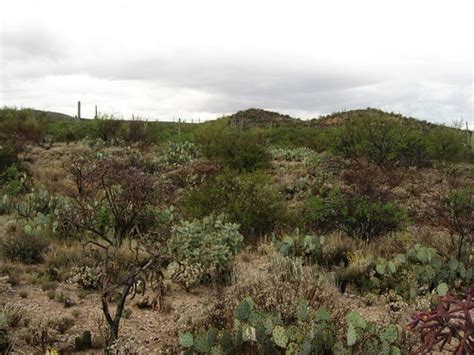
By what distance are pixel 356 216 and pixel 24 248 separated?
6.83 metres

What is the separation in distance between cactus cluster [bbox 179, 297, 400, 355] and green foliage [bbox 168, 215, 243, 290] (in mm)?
2290

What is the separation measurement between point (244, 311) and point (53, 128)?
27.3 metres

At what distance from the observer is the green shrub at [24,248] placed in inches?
339

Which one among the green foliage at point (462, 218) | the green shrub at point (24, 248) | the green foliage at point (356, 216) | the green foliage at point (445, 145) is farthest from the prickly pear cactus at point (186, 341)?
the green foliage at point (445, 145)

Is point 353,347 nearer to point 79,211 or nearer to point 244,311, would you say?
point 244,311

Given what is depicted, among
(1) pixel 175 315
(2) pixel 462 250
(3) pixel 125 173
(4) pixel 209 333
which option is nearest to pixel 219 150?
(3) pixel 125 173

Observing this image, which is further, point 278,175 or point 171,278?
point 278,175

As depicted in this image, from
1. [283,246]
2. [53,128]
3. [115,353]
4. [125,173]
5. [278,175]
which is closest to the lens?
[115,353]

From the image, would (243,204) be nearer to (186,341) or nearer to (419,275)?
(419,275)

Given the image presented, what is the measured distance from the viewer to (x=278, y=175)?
1916 centimetres

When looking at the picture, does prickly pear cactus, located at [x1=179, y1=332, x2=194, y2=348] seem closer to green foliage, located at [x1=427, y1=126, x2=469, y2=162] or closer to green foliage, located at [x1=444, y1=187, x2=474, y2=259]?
green foliage, located at [x1=444, y1=187, x2=474, y2=259]

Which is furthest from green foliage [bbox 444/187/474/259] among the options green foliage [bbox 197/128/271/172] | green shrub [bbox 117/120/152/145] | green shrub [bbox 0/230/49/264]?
green shrub [bbox 117/120/152/145]

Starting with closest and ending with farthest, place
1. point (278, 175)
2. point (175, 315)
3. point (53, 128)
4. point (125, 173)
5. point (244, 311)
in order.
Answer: point (244, 311)
point (175, 315)
point (125, 173)
point (278, 175)
point (53, 128)

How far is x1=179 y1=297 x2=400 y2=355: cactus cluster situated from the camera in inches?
184
